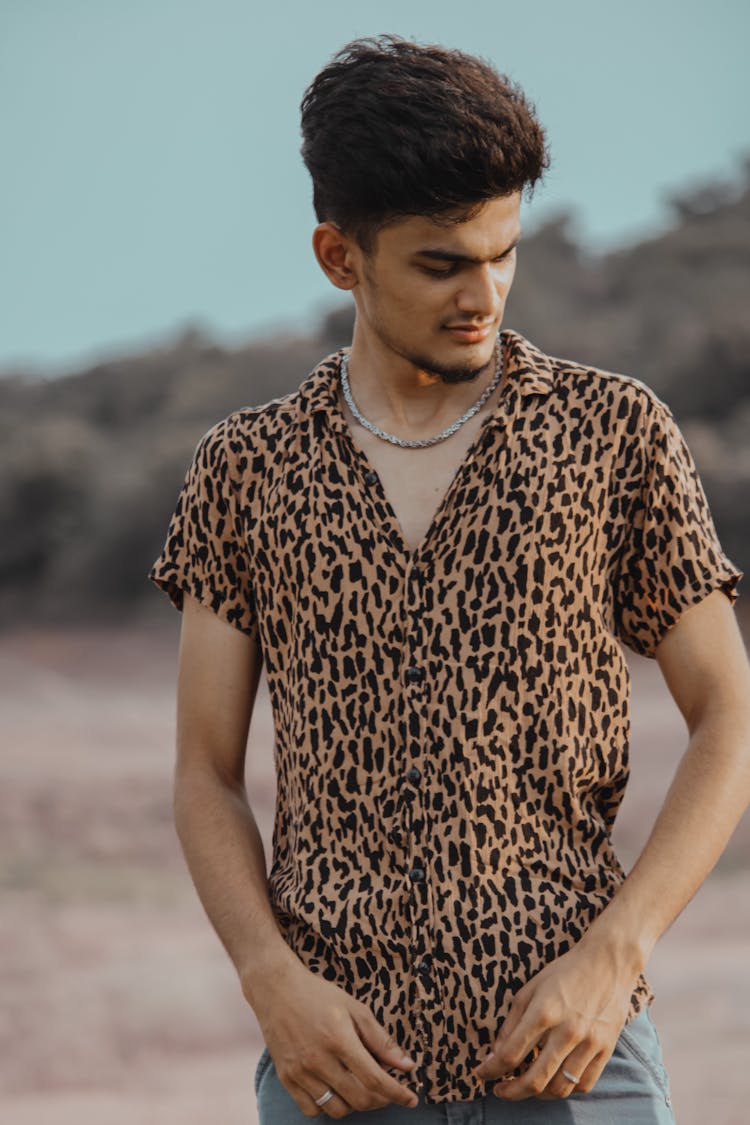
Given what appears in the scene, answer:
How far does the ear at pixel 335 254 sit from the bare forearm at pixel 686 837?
0.71 metres

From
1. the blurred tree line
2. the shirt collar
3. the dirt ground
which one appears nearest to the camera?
the shirt collar

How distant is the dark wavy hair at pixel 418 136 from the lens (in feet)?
5.90

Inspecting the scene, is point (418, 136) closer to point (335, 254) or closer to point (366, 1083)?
point (335, 254)

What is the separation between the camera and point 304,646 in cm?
192

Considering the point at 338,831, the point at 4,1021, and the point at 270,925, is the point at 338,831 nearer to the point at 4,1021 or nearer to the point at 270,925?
the point at 270,925

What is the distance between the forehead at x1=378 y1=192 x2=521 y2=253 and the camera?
181cm

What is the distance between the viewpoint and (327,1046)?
1.76 m

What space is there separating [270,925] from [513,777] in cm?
34

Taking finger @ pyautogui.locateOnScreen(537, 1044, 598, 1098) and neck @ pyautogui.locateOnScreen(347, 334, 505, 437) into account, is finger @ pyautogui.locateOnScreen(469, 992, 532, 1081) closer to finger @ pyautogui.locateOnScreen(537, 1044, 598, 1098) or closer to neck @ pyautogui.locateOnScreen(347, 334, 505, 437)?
finger @ pyautogui.locateOnScreen(537, 1044, 598, 1098)

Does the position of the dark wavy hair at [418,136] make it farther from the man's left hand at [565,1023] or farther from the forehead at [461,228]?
the man's left hand at [565,1023]

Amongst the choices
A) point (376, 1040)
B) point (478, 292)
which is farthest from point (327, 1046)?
point (478, 292)

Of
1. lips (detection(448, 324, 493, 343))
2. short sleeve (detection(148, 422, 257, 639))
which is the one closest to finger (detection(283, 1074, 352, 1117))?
short sleeve (detection(148, 422, 257, 639))

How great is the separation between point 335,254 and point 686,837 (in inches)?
32.8

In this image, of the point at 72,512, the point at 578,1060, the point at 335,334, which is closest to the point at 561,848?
the point at 578,1060
